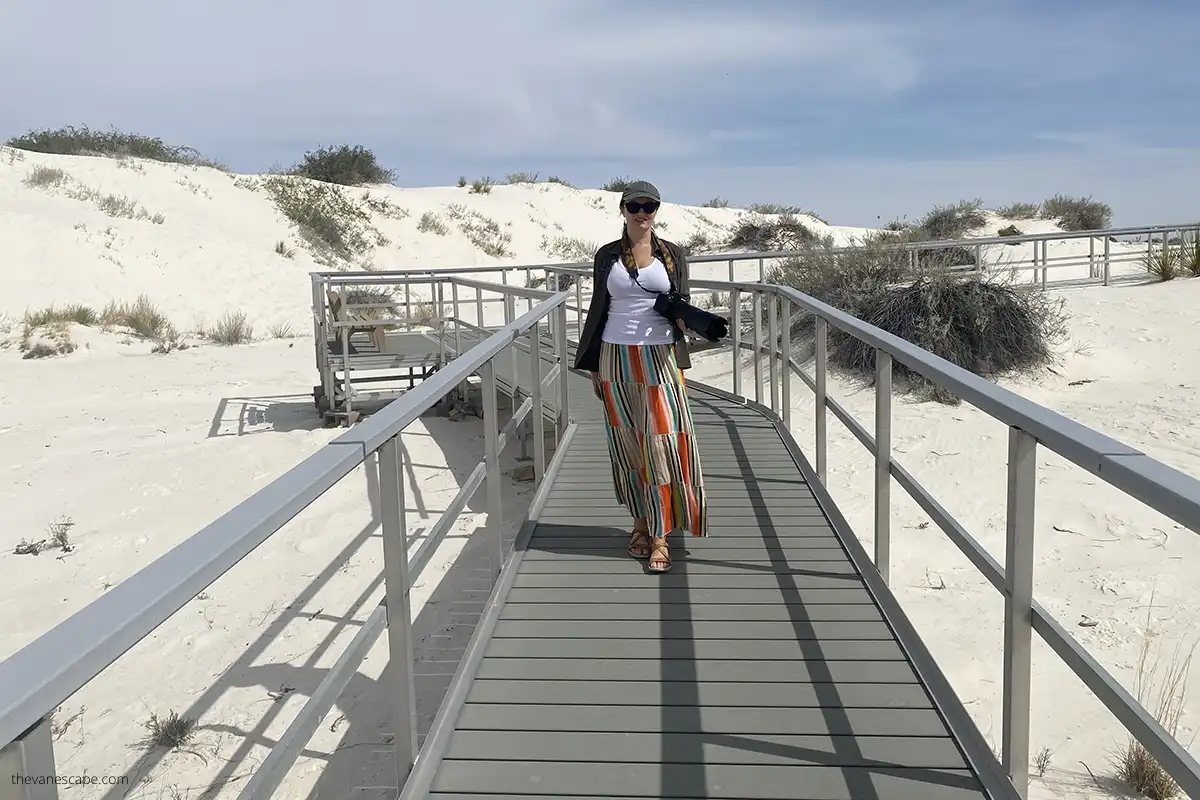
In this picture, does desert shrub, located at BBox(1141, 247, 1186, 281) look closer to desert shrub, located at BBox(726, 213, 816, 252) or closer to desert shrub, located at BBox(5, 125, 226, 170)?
desert shrub, located at BBox(726, 213, 816, 252)

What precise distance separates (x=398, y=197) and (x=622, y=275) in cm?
3594

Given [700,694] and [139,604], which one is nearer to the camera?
[139,604]

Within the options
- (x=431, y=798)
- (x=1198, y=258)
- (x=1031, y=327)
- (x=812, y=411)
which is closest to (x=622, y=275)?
(x=431, y=798)

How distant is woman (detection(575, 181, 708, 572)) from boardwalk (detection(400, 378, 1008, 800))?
28cm

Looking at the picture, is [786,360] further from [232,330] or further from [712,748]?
[232,330]

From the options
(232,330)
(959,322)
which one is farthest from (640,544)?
(232,330)

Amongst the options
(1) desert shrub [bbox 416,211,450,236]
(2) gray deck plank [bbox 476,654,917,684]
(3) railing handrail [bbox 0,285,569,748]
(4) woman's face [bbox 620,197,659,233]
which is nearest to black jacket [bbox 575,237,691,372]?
(4) woman's face [bbox 620,197,659,233]

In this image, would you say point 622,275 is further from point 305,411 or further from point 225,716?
point 305,411

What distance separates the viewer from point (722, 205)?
5319cm

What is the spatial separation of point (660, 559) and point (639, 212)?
1.48 metres

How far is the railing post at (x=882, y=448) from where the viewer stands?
3961 mm

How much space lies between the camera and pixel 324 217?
32.4m

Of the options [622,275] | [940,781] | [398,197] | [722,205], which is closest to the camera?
[940,781]

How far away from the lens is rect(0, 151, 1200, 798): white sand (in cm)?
551
